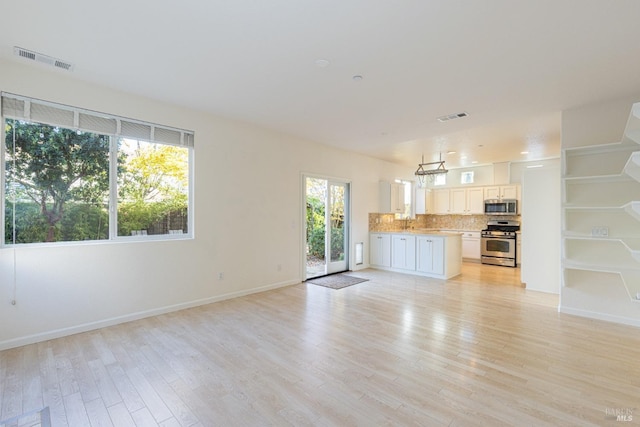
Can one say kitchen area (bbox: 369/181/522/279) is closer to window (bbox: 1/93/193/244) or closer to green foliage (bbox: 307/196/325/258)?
green foliage (bbox: 307/196/325/258)

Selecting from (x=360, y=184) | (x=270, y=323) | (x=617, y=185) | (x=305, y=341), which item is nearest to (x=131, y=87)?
(x=270, y=323)

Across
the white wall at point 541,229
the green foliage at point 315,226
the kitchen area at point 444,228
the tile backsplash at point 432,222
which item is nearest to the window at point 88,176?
the green foliage at point 315,226

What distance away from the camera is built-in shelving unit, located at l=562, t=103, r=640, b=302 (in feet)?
11.7

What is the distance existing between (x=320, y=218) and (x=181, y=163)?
9.97 ft

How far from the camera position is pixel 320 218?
631 cm

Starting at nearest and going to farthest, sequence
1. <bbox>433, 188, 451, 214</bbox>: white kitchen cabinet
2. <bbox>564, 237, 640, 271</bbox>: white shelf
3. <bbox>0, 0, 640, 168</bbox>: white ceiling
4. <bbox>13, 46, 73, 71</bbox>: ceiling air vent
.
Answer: <bbox>0, 0, 640, 168</bbox>: white ceiling
<bbox>13, 46, 73, 71</bbox>: ceiling air vent
<bbox>564, 237, 640, 271</bbox>: white shelf
<bbox>433, 188, 451, 214</bbox>: white kitchen cabinet

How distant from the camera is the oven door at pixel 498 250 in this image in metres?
7.52

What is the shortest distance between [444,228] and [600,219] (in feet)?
18.4

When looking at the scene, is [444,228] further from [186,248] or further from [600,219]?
[186,248]

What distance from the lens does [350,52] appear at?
8.71 feet

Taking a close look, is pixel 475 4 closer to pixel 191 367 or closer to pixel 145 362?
pixel 191 367

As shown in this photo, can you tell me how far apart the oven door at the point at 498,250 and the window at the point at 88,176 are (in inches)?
293

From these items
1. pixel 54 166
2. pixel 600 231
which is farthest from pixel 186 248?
pixel 600 231

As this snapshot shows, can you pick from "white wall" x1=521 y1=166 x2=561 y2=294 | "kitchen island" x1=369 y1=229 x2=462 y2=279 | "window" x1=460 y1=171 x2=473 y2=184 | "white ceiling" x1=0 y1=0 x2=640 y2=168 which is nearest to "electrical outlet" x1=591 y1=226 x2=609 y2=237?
"white wall" x1=521 y1=166 x2=561 y2=294
